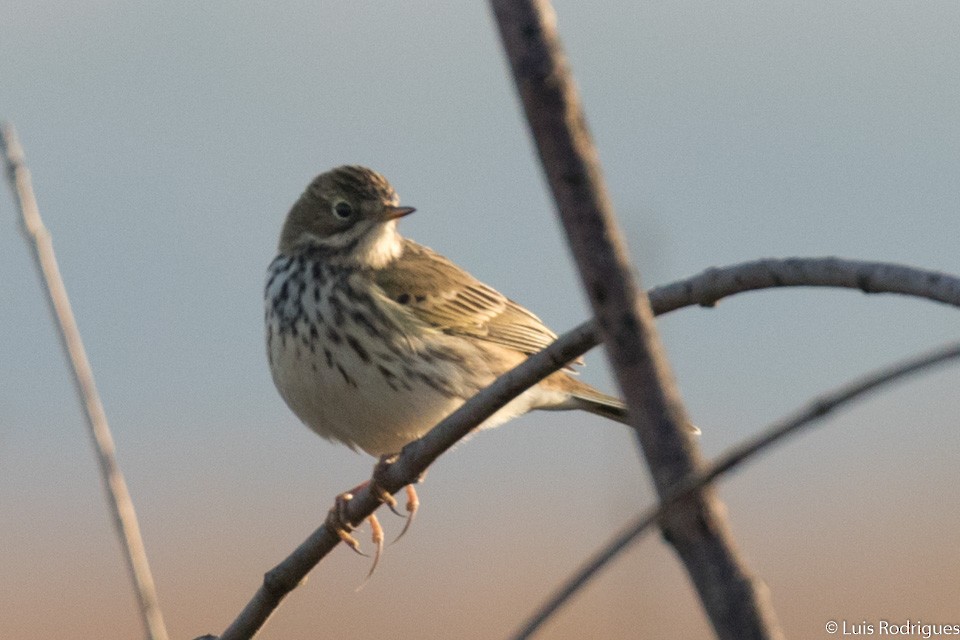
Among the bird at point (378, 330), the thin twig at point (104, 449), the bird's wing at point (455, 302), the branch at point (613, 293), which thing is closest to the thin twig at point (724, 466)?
the branch at point (613, 293)

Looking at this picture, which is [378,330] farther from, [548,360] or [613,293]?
[613,293]

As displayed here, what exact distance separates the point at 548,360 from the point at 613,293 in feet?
3.53

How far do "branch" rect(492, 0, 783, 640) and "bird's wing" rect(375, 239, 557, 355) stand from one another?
487cm

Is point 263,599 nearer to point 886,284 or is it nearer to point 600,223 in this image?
point 886,284

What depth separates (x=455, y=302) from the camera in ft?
20.6

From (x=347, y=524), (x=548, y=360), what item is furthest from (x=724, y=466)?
(x=347, y=524)

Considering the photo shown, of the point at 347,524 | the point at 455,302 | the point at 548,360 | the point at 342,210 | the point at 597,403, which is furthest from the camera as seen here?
the point at 342,210

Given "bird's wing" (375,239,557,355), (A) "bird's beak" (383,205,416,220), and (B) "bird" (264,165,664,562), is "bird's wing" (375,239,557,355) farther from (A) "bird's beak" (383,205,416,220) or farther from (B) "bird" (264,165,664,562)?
(A) "bird's beak" (383,205,416,220)

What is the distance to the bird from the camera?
18.0ft

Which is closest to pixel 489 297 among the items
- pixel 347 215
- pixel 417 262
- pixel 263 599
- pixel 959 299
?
pixel 417 262

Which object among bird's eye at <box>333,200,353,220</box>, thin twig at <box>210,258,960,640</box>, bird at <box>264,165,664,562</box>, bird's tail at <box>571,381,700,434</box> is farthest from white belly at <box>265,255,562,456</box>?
thin twig at <box>210,258,960,640</box>

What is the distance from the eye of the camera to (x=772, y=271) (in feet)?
6.41

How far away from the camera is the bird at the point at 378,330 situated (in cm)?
549

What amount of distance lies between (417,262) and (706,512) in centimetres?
541
